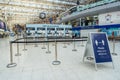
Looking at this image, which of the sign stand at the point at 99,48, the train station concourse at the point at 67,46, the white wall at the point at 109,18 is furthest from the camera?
the white wall at the point at 109,18

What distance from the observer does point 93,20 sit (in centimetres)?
1823

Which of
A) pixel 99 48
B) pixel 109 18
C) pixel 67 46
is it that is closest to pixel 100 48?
pixel 99 48

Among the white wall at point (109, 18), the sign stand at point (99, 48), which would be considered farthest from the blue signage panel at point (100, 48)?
the white wall at point (109, 18)

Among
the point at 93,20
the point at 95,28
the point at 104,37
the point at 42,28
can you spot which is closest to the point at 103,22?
the point at 95,28

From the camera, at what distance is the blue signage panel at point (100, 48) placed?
3.17m

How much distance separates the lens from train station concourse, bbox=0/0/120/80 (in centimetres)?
297

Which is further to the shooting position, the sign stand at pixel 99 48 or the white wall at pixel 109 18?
the white wall at pixel 109 18

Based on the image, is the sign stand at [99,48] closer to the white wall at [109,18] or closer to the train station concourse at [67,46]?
the train station concourse at [67,46]

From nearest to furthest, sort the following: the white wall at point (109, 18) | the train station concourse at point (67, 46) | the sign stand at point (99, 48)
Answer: the train station concourse at point (67, 46) → the sign stand at point (99, 48) → the white wall at point (109, 18)

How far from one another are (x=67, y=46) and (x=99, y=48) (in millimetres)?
4999

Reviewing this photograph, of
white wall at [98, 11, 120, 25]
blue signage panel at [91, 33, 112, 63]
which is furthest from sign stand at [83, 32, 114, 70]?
white wall at [98, 11, 120, 25]

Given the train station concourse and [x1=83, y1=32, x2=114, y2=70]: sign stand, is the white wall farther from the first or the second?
[x1=83, y1=32, x2=114, y2=70]: sign stand

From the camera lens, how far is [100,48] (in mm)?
3279

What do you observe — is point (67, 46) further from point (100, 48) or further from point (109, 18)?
point (109, 18)
